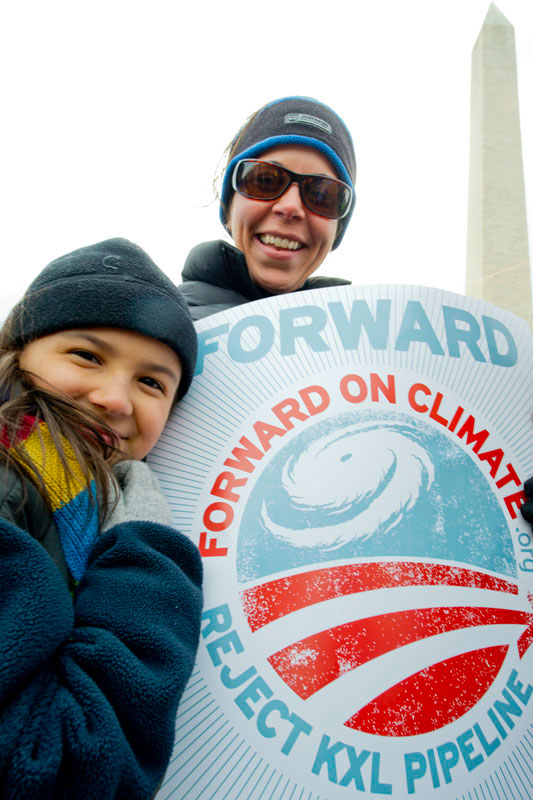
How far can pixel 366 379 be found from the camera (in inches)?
40.6

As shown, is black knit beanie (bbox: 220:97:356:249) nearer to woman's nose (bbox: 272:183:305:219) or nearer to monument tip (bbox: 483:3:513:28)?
woman's nose (bbox: 272:183:305:219)

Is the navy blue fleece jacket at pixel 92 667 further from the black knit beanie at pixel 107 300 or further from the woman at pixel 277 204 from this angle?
the woman at pixel 277 204

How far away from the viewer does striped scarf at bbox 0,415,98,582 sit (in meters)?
0.65

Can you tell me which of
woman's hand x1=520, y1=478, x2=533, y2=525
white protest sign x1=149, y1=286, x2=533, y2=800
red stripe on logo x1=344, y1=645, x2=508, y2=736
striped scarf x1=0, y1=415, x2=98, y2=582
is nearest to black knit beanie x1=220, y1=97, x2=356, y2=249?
white protest sign x1=149, y1=286, x2=533, y2=800

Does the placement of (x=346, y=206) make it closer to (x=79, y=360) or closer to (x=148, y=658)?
(x=79, y=360)

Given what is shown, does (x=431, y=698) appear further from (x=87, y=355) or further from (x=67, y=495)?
(x=87, y=355)

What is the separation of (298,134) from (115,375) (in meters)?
0.90

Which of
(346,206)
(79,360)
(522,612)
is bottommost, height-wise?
(522,612)

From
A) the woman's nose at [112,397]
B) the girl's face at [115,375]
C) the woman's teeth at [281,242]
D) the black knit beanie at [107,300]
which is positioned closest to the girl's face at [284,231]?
the woman's teeth at [281,242]

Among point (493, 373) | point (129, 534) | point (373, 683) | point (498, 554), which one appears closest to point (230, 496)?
point (129, 534)

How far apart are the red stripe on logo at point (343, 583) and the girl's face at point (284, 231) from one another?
834 mm

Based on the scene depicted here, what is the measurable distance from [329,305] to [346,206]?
17.2 inches

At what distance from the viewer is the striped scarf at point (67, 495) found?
2.13 feet

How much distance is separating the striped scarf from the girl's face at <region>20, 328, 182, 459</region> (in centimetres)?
11
